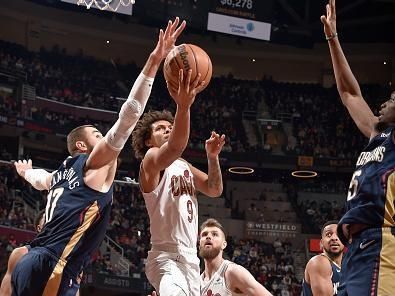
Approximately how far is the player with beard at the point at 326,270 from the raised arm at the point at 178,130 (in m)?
2.32

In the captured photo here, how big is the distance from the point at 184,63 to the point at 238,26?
16602 mm

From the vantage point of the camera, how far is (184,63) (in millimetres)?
4414

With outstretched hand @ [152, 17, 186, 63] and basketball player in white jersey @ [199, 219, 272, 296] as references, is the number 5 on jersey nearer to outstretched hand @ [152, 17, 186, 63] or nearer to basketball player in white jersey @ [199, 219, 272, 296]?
outstretched hand @ [152, 17, 186, 63]

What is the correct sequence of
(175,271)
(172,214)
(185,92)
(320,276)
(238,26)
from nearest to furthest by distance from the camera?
1. (185,92)
2. (175,271)
3. (172,214)
4. (320,276)
5. (238,26)

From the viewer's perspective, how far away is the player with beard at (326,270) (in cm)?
602

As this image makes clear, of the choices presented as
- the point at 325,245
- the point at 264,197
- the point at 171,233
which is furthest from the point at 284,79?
the point at 171,233

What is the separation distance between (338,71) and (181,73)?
1073 mm

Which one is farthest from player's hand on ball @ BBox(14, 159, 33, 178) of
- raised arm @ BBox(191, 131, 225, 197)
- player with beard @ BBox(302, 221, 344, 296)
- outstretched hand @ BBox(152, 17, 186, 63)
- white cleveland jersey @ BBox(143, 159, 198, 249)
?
player with beard @ BBox(302, 221, 344, 296)

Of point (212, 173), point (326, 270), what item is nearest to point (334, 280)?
point (326, 270)

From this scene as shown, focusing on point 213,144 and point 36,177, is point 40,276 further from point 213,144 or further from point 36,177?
point 213,144

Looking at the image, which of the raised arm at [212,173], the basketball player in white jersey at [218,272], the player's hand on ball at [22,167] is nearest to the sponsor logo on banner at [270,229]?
the basketball player in white jersey at [218,272]

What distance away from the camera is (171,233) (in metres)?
4.69

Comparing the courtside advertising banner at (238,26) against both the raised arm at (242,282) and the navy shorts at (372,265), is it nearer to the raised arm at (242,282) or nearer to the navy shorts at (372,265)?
the raised arm at (242,282)

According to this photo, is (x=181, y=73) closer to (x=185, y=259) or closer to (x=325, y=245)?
(x=185, y=259)
